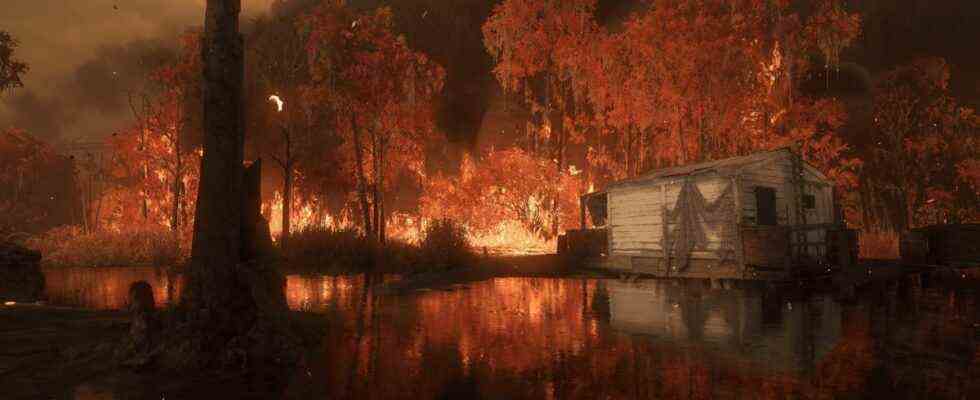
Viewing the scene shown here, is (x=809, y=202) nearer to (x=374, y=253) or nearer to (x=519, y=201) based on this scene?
(x=374, y=253)

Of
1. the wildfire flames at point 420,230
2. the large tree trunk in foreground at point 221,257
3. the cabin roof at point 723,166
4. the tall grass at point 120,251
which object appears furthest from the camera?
the wildfire flames at point 420,230

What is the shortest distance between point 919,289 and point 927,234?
29.1ft

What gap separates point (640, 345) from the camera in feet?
31.0

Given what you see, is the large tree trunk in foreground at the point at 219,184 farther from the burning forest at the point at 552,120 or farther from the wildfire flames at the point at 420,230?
the wildfire flames at the point at 420,230

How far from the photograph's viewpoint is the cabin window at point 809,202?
24703 mm

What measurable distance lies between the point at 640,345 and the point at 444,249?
1719cm

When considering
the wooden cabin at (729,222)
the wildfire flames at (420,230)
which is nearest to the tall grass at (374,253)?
the wildfire flames at (420,230)

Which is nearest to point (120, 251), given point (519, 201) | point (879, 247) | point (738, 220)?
point (519, 201)

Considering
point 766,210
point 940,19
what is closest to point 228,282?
point 766,210

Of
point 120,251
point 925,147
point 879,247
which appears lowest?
point 879,247

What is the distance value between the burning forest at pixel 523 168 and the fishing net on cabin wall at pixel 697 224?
0.07m

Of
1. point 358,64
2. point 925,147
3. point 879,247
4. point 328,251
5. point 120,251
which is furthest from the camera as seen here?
point 925,147

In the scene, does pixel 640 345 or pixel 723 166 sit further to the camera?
pixel 723 166

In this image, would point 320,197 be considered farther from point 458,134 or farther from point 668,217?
point 668,217
